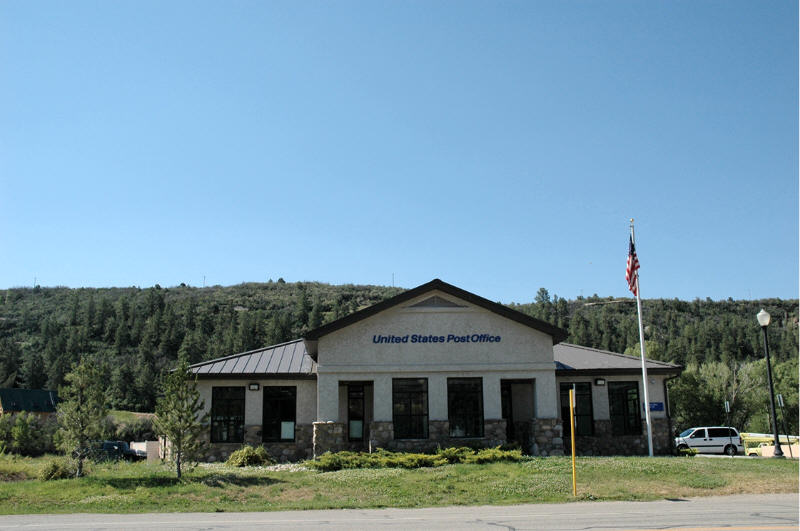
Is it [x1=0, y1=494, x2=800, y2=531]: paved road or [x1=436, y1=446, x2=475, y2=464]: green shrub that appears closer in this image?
[x1=0, y1=494, x2=800, y2=531]: paved road

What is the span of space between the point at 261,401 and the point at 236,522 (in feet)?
43.0

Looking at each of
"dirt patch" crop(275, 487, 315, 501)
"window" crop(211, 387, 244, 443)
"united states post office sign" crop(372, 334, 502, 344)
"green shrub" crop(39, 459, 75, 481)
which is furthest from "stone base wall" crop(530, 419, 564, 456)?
"green shrub" crop(39, 459, 75, 481)

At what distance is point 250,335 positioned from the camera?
91688 mm

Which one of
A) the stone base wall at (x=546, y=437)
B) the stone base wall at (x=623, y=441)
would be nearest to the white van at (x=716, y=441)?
the stone base wall at (x=623, y=441)

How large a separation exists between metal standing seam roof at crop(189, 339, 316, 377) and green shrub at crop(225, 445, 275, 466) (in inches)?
130

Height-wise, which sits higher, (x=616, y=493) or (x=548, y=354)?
(x=548, y=354)

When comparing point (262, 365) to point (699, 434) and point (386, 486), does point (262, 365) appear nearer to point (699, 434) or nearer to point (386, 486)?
point (386, 486)

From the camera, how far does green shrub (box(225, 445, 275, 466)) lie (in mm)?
23234

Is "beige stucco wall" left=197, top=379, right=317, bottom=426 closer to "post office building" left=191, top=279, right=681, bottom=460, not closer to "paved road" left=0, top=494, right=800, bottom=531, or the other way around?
"post office building" left=191, top=279, right=681, bottom=460

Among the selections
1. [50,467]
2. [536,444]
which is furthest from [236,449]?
[536,444]

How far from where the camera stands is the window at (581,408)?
2716 cm

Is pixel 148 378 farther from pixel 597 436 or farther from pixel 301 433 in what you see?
pixel 597 436

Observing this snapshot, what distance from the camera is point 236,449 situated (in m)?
25.6

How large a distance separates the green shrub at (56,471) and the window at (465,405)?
1280cm
